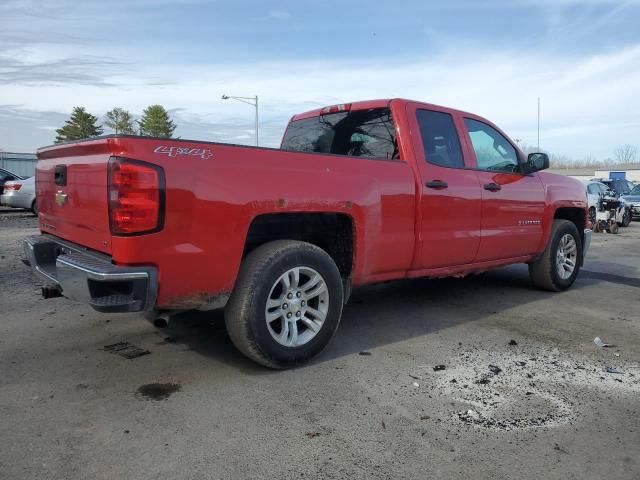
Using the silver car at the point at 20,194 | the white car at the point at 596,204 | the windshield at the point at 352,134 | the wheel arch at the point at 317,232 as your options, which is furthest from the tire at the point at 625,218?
the silver car at the point at 20,194

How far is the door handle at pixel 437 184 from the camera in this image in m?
4.53

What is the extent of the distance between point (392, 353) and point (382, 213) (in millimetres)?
1110

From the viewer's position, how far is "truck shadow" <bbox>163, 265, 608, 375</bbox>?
4.19m

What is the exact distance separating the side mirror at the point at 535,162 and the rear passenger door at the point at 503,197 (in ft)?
0.32

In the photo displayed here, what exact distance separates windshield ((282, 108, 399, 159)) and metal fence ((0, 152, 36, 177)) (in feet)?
107

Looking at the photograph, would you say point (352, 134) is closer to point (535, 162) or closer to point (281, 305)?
point (281, 305)

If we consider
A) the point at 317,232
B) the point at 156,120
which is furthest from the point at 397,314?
the point at 156,120

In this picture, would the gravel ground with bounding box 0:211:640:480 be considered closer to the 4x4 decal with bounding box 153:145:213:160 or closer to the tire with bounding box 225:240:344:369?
the tire with bounding box 225:240:344:369

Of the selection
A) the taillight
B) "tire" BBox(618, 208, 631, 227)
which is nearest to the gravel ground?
the taillight

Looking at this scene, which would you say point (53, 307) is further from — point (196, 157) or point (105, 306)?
point (196, 157)

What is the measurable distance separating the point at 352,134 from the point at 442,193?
104 cm

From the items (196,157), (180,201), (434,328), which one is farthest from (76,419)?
(434,328)

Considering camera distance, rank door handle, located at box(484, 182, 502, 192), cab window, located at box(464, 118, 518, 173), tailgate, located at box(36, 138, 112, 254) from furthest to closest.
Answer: cab window, located at box(464, 118, 518, 173)
door handle, located at box(484, 182, 502, 192)
tailgate, located at box(36, 138, 112, 254)

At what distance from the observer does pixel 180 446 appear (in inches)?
104
